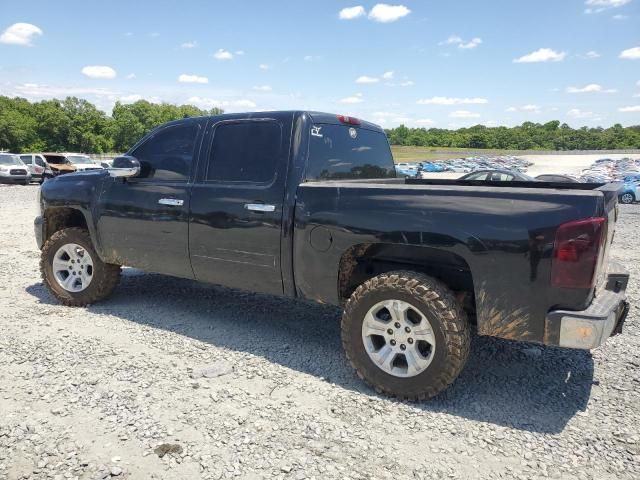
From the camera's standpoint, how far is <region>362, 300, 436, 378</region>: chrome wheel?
3246 mm

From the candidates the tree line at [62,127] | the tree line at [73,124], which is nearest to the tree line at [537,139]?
the tree line at [73,124]

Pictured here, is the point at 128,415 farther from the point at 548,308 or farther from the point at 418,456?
the point at 548,308

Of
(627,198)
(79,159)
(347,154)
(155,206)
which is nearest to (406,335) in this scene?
(347,154)

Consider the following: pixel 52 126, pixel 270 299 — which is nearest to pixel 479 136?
pixel 52 126

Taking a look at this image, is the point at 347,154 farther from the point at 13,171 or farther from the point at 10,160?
the point at 10,160

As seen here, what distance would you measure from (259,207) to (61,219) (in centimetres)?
295

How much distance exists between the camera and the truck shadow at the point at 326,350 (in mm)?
3291

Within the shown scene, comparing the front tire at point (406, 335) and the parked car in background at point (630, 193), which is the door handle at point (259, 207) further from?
the parked car in background at point (630, 193)

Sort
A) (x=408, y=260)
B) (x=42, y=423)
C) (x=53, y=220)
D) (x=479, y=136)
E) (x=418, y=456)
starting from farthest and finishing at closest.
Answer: (x=479, y=136), (x=53, y=220), (x=408, y=260), (x=42, y=423), (x=418, y=456)

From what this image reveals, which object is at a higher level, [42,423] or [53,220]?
[53,220]

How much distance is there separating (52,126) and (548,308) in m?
Answer: 83.4

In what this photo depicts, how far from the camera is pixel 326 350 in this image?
13.8 ft

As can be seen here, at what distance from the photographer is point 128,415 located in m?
3.09

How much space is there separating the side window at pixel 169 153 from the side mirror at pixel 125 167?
0.15 m
